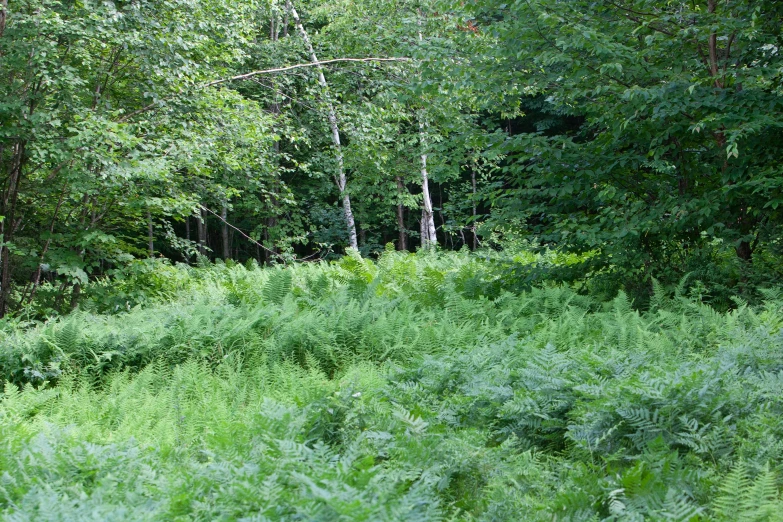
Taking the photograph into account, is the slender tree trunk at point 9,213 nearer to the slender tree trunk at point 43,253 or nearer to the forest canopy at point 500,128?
the forest canopy at point 500,128

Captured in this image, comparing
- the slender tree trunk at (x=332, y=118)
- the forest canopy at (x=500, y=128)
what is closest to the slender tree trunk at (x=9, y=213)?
the forest canopy at (x=500, y=128)

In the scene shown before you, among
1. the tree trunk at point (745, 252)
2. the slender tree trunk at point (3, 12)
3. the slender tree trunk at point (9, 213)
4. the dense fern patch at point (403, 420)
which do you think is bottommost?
the dense fern patch at point (403, 420)

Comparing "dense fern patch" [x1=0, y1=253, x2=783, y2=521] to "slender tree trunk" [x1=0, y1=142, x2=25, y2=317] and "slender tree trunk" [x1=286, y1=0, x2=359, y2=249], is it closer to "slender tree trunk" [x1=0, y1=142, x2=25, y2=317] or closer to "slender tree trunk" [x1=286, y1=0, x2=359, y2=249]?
"slender tree trunk" [x1=0, y1=142, x2=25, y2=317]

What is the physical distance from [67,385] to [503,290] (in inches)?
195

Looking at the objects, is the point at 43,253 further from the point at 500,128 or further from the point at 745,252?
the point at 745,252

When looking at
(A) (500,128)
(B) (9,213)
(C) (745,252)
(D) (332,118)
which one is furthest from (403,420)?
(D) (332,118)

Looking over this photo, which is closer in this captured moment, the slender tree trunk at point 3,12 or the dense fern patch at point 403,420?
the dense fern patch at point 403,420

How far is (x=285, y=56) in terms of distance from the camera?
16328mm

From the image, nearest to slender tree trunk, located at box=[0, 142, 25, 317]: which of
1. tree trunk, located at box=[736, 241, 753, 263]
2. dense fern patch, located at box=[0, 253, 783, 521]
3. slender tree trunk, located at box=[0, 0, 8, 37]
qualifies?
slender tree trunk, located at box=[0, 0, 8, 37]

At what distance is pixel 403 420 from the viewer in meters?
3.49

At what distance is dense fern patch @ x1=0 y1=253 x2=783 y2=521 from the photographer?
8.73ft

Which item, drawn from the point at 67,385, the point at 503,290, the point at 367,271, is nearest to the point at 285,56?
the point at 367,271

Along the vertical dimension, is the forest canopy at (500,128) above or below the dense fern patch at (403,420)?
above

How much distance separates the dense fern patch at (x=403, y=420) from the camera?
266cm
